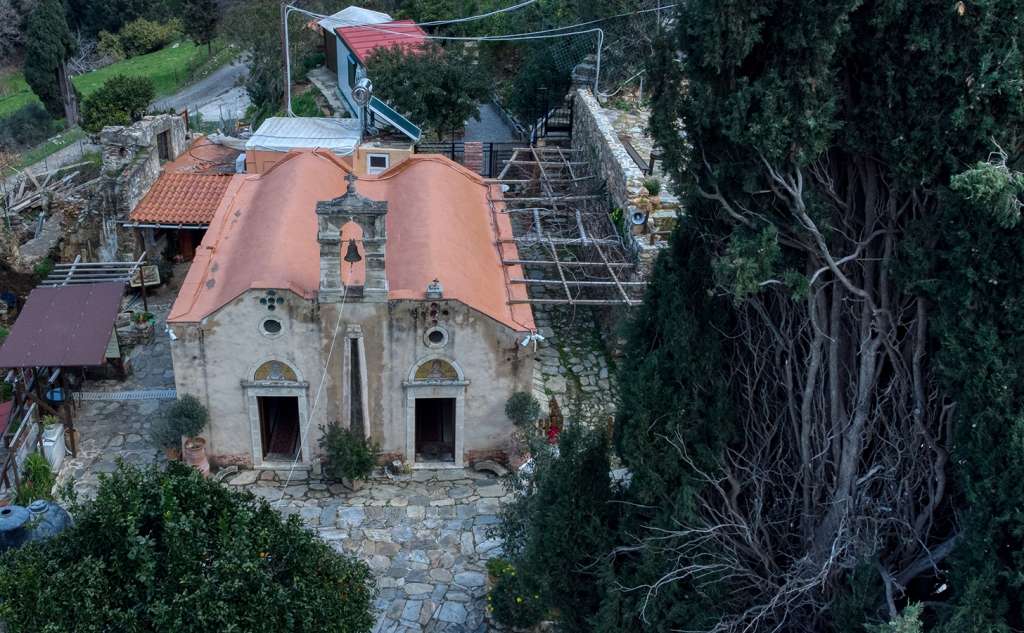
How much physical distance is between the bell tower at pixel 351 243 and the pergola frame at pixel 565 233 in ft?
9.74

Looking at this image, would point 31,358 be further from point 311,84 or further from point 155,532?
point 311,84

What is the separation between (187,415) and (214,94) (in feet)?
88.8

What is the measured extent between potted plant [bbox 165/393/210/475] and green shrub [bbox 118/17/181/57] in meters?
38.3

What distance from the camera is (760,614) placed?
307 inches

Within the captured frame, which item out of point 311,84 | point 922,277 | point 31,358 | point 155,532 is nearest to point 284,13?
point 311,84

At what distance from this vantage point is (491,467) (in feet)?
46.9

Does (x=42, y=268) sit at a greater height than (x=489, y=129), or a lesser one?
lesser

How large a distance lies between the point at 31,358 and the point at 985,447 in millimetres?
12554

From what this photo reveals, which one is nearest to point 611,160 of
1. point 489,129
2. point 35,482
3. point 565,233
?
point 565,233

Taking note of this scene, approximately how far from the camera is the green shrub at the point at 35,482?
42.4ft

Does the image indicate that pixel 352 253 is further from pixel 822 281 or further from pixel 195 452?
pixel 822 281

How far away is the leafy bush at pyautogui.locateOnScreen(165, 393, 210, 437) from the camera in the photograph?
13.4 m

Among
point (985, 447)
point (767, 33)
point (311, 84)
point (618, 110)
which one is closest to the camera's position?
point (985, 447)

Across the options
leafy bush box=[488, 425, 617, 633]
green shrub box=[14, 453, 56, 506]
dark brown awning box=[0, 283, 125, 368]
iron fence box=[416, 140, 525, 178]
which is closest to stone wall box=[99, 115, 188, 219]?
dark brown awning box=[0, 283, 125, 368]
